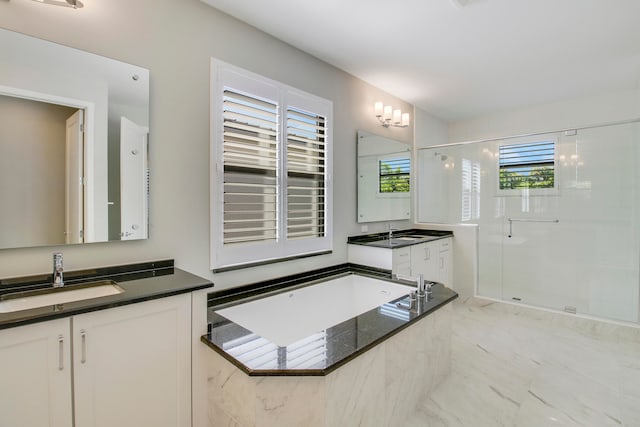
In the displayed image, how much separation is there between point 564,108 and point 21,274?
545 cm

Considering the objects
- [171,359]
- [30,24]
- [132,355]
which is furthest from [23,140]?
[171,359]

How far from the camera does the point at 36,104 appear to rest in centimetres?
153

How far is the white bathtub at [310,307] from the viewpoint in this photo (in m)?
2.21

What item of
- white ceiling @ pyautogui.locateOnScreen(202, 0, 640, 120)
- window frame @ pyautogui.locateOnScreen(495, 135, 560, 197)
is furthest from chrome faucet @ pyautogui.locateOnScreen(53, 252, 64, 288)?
window frame @ pyautogui.locateOnScreen(495, 135, 560, 197)

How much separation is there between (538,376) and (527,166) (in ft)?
8.21

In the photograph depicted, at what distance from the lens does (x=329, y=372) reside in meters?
1.34

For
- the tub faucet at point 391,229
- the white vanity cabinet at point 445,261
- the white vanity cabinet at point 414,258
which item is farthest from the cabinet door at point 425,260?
the tub faucet at point 391,229

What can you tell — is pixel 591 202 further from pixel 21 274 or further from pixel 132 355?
pixel 21 274

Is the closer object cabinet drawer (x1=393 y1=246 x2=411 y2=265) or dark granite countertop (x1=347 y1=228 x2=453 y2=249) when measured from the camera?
cabinet drawer (x1=393 y1=246 x2=411 y2=265)

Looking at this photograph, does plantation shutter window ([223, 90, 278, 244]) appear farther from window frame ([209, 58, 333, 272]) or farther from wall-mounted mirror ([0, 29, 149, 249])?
wall-mounted mirror ([0, 29, 149, 249])

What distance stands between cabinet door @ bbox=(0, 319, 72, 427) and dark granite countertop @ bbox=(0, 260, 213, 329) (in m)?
0.04

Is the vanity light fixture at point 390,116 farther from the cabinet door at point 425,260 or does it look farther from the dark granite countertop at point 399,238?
the cabinet door at point 425,260

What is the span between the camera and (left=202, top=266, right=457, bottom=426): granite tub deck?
1357 mm

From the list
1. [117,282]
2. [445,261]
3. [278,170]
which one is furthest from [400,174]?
[117,282]
